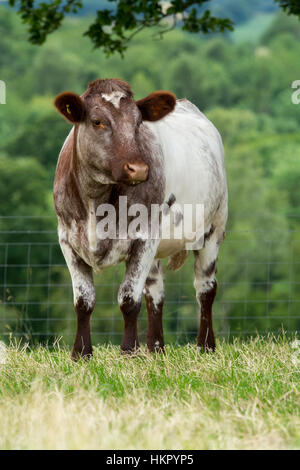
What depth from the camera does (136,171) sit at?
4605 millimetres

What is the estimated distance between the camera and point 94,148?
16.0 feet

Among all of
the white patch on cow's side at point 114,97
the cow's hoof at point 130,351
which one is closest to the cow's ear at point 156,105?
the white patch on cow's side at point 114,97

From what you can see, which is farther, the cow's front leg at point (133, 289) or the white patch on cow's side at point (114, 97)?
the cow's front leg at point (133, 289)

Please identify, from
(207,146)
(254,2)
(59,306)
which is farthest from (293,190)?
(254,2)

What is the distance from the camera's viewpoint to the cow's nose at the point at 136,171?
15.1 ft

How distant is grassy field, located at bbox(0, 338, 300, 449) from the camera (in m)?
3.32

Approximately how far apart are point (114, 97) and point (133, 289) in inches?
51.3

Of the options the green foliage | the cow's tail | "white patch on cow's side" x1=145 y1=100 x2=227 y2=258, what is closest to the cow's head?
"white patch on cow's side" x1=145 y1=100 x2=227 y2=258

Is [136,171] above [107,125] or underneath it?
underneath

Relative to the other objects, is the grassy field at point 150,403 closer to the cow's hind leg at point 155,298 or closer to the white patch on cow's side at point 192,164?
the cow's hind leg at point 155,298

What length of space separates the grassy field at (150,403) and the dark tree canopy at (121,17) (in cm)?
361

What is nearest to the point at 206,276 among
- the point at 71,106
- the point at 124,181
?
the point at 124,181

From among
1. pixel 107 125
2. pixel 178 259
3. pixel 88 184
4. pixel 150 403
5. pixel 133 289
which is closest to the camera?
pixel 150 403

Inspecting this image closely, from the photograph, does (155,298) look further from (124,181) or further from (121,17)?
(121,17)
